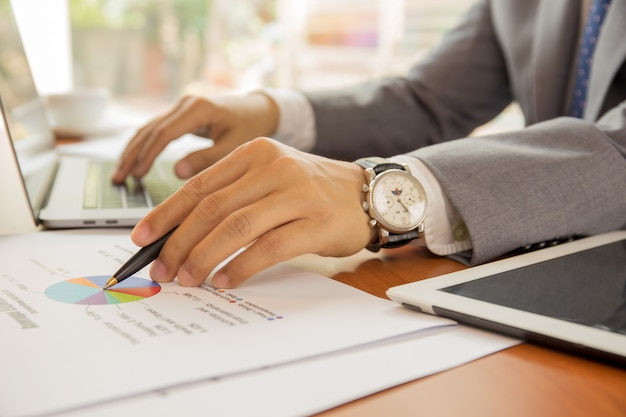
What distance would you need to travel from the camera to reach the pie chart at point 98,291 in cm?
49

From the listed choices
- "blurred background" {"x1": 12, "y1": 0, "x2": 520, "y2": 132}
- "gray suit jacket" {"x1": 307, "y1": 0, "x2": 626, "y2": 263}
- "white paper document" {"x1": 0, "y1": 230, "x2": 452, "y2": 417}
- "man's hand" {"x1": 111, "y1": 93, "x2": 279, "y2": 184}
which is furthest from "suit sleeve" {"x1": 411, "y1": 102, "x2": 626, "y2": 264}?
"blurred background" {"x1": 12, "y1": 0, "x2": 520, "y2": 132}

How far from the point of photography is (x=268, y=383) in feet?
1.19

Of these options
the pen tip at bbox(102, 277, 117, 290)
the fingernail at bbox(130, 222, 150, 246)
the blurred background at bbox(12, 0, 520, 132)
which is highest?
the fingernail at bbox(130, 222, 150, 246)

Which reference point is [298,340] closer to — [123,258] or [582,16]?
[123,258]

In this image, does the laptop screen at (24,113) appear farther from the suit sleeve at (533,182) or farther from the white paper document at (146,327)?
the suit sleeve at (533,182)

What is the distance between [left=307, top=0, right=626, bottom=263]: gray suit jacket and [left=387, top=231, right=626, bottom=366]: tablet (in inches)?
2.2

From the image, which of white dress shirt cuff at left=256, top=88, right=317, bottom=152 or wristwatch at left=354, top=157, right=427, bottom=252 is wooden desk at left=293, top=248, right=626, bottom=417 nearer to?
wristwatch at left=354, top=157, right=427, bottom=252

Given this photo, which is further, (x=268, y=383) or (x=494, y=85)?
(x=494, y=85)

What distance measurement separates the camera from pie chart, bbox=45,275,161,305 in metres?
0.49

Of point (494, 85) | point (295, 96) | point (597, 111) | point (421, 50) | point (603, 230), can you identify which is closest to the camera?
point (603, 230)

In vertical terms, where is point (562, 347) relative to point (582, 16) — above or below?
below

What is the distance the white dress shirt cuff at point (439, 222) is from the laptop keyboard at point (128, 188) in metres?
0.34

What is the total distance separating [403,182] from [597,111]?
20.2 inches

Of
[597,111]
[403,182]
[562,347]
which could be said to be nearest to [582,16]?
[597,111]
